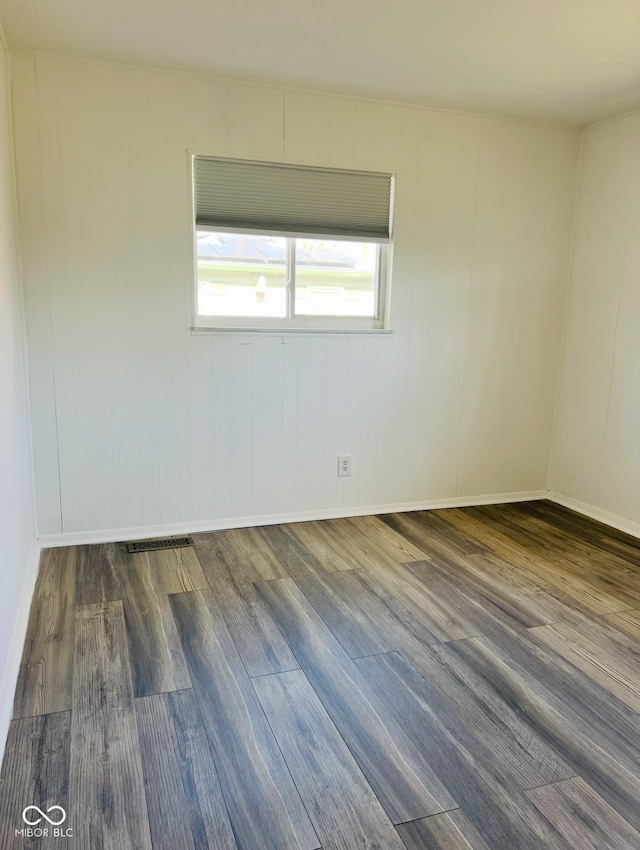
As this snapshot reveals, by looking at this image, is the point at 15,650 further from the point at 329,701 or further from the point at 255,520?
the point at 255,520

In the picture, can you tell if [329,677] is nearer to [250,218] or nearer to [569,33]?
[250,218]

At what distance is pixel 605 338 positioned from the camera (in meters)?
3.65

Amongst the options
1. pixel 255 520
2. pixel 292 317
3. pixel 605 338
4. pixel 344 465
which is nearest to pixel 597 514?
pixel 605 338

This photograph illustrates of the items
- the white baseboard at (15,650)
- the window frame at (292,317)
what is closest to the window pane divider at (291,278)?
the window frame at (292,317)

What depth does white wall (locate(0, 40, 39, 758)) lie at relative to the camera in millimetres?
1931

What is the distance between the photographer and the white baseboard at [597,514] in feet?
11.4

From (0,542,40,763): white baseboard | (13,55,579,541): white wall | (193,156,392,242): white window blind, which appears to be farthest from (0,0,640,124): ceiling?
(0,542,40,763): white baseboard

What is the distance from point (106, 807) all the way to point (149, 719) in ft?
1.08

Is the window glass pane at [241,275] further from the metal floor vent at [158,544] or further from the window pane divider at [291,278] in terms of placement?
the metal floor vent at [158,544]

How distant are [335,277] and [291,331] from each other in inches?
17.3

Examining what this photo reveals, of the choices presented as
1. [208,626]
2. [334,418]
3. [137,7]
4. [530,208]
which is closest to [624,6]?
[530,208]

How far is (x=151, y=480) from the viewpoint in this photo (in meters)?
3.21

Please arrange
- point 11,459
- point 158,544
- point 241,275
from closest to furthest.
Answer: point 11,459
point 158,544
point 241,275

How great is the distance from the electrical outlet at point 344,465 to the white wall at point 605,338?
1.54 m
